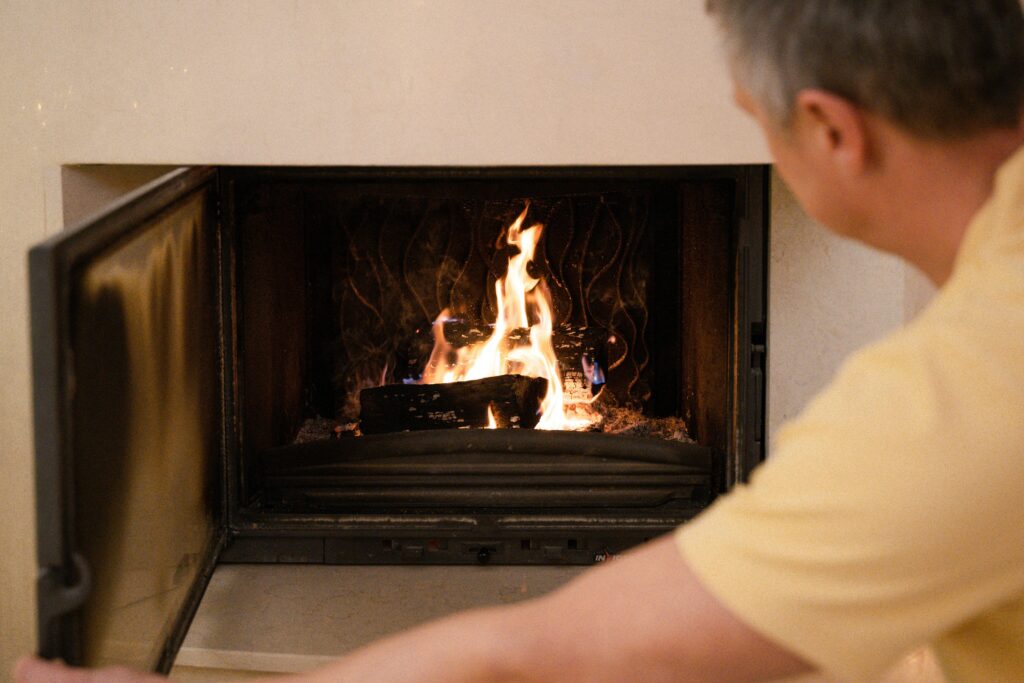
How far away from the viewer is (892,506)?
0.57 metres

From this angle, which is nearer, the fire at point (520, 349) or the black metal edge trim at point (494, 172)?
the black metal edge trim at point (494, 172)

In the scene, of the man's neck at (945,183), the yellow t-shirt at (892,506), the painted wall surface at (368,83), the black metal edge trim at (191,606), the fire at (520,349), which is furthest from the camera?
the fire at (520,349)

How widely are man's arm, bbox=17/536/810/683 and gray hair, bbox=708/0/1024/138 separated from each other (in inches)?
11.2

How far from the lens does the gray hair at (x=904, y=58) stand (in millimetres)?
651

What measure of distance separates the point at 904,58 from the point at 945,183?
0.29ft

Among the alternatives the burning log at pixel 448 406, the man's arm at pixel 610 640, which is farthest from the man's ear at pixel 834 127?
the burning log at pixel 448 406

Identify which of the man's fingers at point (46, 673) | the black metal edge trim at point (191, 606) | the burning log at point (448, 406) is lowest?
the black metal edge trim at point (191, 606)

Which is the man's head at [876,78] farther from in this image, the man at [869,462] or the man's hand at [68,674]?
Answer: the man's hand at [68,674]

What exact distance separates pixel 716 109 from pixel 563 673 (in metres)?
1.07

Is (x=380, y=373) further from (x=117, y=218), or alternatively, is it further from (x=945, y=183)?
(x=945, y=183)

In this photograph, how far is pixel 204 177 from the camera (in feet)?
5.19

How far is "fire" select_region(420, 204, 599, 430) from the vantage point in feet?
6.85

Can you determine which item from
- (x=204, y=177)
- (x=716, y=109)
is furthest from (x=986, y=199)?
(x=204, y=177)

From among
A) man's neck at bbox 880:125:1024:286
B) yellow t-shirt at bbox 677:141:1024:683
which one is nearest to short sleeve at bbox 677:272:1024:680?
yellow t-shirt at bbox 677:141:1024:683
